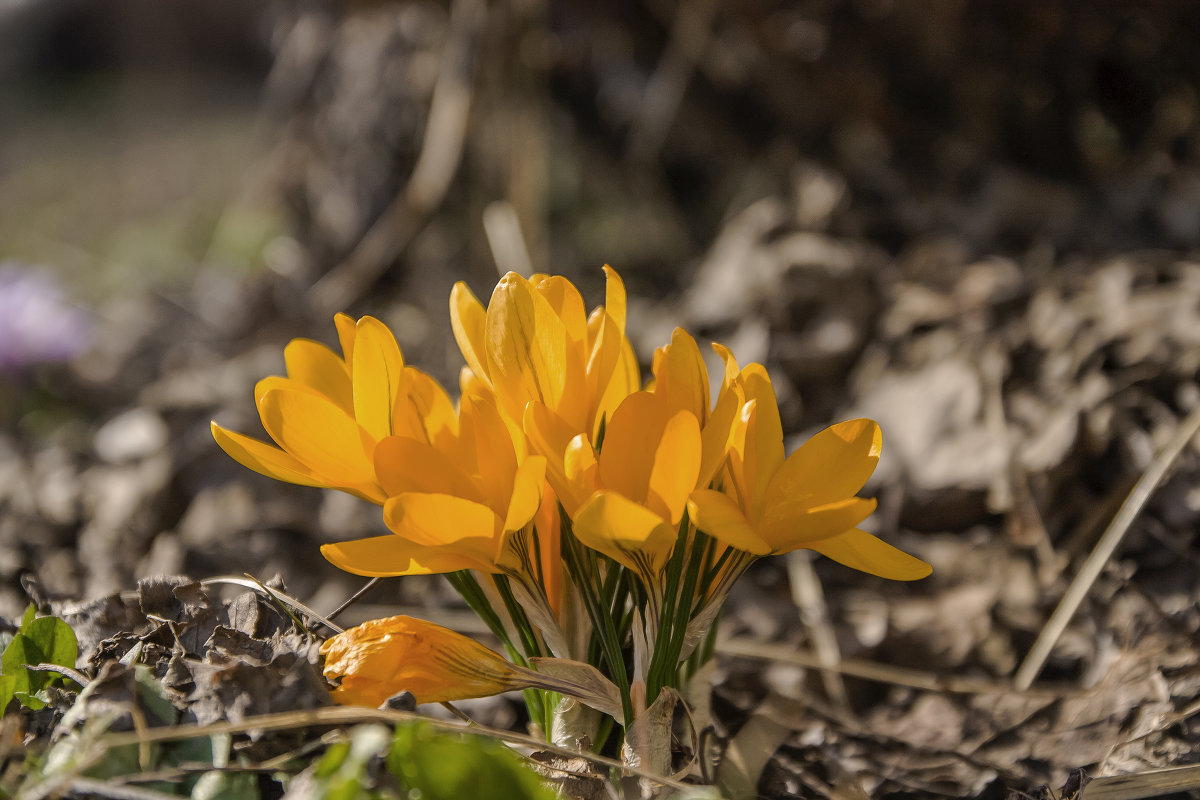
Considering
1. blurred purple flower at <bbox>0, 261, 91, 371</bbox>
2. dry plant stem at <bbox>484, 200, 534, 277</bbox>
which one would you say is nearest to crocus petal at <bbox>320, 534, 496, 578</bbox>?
dry plant stem at <bbox>484, 200, 534, 277</bbox>

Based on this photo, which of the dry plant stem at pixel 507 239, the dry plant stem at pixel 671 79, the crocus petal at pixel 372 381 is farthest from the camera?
the dry plant stem at pixel 671 79

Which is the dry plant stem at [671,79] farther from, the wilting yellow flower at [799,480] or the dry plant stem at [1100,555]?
the wilting yellow flower at [799,480]

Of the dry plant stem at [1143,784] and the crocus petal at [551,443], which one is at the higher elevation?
the crocus petal at [551,443]

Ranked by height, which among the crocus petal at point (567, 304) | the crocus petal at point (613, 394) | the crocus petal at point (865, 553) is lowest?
the crocus petal at point (865, 553)

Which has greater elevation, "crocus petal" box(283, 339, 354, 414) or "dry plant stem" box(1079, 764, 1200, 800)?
"crocus petal" box(283, 339, 354, 414)

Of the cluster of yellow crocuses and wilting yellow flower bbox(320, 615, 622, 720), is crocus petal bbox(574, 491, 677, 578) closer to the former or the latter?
the cluster of yellow crocuses

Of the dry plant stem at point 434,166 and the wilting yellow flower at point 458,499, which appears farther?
the dry plant stem at point 434,166

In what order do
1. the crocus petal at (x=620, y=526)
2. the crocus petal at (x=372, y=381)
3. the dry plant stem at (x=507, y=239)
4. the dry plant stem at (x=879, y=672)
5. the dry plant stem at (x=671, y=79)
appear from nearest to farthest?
1. the crocus petal at (x=620, y=526)
2. the crocus petal at (x=372, y=381)
3. the dry plant stem at (x=879, y=672)
4. the dry plant stem at (x=507, y=239)
5. the dry plant stem at (x=671, y=79)

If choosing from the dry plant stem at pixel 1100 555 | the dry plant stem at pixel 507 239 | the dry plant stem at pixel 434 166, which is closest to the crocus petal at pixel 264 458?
the dry plant stem at pixel 1100 555
